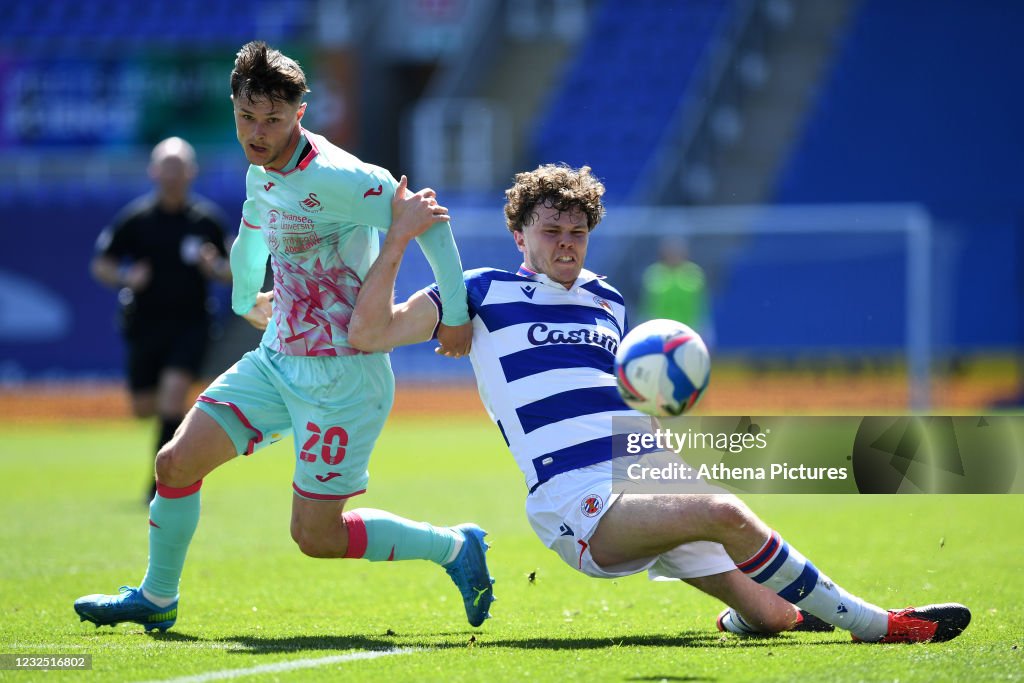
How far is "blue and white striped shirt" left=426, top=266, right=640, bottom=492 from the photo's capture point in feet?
17.8

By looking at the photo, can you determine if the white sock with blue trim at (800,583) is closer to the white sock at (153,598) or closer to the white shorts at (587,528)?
the white shorts at (587,528)

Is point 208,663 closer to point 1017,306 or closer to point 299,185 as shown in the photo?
point 299,185

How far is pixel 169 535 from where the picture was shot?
19.1ft

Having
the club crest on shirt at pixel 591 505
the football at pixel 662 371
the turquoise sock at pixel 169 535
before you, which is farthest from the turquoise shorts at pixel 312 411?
the football at pixel 662 371

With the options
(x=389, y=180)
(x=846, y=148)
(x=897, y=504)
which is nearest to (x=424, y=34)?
(x=846, y=148)

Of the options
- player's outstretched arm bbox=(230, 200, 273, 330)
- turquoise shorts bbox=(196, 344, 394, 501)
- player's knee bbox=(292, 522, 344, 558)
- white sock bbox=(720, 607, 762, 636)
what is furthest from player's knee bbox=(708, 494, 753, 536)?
player's outstretched arm bbox=(230, 200, 273, 330)

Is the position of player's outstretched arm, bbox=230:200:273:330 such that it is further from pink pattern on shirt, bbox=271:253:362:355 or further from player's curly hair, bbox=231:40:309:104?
player's curly hair, bbox=231:40:309:104

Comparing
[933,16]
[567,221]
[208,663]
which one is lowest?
[208,663]

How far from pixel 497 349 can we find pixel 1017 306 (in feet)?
54.5

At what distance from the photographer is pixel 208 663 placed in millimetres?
4879

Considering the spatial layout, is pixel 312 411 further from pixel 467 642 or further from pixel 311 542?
pixel 467 642

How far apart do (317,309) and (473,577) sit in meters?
1.34

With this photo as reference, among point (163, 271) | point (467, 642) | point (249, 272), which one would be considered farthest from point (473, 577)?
point (163, 271)

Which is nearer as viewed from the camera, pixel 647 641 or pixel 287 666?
pixel 287 666
